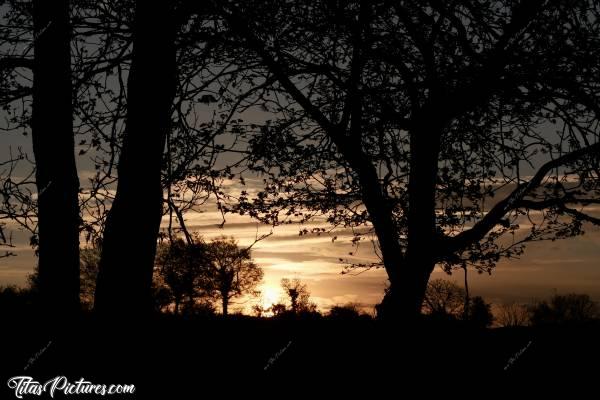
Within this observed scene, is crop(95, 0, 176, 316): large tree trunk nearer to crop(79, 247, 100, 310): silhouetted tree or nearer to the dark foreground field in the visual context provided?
the dark foreground field

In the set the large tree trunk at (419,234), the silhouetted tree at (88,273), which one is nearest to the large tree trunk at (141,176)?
the large tree trunk at (419,234)

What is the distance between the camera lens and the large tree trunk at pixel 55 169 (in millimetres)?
7266

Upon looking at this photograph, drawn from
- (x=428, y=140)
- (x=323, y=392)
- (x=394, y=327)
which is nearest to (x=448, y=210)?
(x=428, y=140)

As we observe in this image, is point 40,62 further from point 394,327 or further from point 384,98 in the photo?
point 394,327

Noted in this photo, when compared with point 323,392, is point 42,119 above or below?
above

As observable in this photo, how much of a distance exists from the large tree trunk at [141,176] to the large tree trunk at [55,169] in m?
0.55

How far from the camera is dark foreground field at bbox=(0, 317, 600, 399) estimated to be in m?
7.14

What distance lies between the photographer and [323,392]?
354 inches

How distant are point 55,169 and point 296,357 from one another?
216 inches

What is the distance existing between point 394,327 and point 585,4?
6.42 m

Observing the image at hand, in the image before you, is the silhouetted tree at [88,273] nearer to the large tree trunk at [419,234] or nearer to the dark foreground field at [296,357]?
the dark foreground field at [296,357]

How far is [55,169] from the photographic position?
7.31 m

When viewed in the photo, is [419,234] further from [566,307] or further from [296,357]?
[566,307]

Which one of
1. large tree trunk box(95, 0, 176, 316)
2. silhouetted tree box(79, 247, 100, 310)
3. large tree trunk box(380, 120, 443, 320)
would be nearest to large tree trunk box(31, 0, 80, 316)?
large tree trunk box(95, 0, 176, 316)
